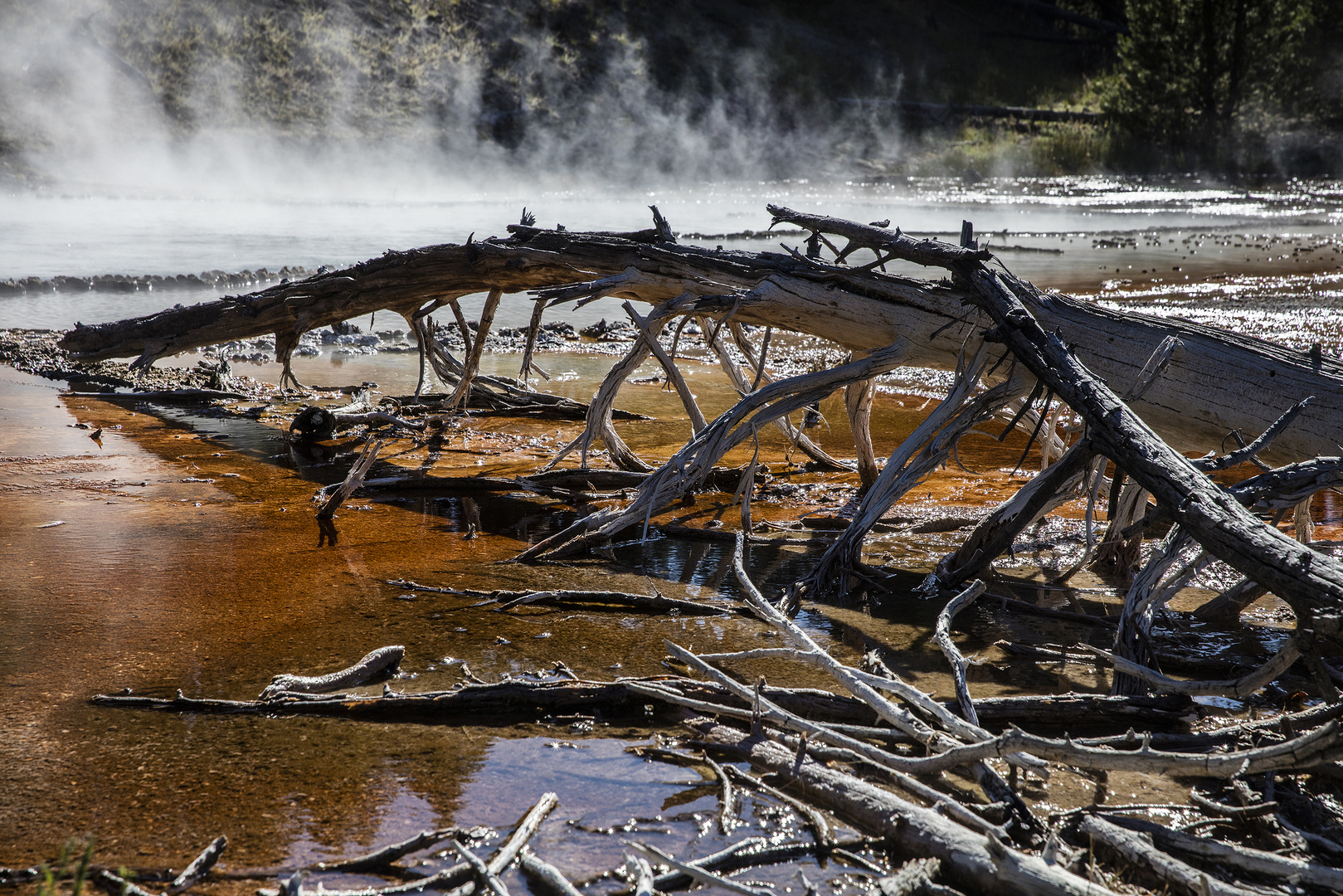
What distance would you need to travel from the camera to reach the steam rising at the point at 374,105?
2670 cm

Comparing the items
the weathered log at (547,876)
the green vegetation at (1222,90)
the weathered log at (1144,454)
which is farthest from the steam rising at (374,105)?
the weathered log at (547,876)

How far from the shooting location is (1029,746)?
192 centimetres

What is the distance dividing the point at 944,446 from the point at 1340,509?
6.84 ft

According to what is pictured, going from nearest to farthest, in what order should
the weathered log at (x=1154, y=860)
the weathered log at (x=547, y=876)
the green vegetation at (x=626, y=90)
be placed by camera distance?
the weathered log at (x=1154, y=860)
the weathered log at (x=547, y=876)
the green vegetation at (x=626, y=90)

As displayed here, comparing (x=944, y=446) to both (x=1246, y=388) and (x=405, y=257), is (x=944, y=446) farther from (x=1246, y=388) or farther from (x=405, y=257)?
(x=405, y=257)

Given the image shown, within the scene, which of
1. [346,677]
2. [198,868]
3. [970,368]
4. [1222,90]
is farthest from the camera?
[1222,90]

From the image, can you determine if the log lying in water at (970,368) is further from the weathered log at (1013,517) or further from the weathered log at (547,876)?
the weathered log at (547,876)

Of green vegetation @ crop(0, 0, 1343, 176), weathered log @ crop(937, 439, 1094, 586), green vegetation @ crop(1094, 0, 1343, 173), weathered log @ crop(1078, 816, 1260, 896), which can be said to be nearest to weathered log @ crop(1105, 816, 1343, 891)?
weathered log @ crop(1078, 816, 1260, 896)

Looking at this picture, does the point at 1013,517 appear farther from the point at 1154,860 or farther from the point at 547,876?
the point at 547,876

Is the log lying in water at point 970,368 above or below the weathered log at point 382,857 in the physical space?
above

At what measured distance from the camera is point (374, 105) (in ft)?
99.2

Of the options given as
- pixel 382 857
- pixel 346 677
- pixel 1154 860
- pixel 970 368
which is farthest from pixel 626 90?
pixel 1154 860

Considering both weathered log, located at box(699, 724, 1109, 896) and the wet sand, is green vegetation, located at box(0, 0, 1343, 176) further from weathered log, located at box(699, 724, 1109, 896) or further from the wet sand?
weathered log, located at box(699, 724, 1109, 896)

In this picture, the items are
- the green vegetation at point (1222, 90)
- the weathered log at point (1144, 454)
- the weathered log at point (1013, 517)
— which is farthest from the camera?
the green vegetation at point (1222, 90)
